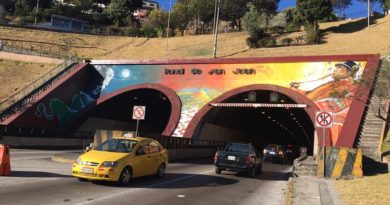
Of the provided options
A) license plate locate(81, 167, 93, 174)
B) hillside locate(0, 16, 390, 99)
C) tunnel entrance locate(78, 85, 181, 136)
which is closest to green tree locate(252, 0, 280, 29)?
hillside locate(0, 16, 390, 99)

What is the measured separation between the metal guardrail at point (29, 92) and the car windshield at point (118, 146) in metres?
27.5

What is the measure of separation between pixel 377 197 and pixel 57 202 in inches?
335

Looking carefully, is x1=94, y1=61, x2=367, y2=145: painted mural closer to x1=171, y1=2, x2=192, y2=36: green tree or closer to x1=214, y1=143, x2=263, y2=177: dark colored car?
x1=214, y1=143, x2=263, y2=177: dark colored car

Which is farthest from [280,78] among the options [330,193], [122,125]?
[330,193]

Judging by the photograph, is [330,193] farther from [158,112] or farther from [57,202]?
[158,112]

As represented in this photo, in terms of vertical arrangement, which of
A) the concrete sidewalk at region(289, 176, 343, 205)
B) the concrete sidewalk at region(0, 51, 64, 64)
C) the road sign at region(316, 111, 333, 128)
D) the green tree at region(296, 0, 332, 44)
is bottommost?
the concrete sidewalk at region(289, 176, 343, 205)

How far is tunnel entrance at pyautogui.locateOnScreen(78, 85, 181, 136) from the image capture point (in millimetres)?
42594

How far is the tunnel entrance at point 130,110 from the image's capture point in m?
42.6

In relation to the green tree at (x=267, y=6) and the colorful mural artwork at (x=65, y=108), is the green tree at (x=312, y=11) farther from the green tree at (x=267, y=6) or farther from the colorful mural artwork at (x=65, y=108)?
the colorful mural artwork at (x=65, y=108)

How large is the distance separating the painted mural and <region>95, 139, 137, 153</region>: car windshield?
68.2ft

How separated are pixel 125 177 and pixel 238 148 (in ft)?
27.4

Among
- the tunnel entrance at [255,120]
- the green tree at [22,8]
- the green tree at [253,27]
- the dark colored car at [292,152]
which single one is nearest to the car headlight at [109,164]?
the tunnel entrance at [255,120]

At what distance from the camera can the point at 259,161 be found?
77.2 feet

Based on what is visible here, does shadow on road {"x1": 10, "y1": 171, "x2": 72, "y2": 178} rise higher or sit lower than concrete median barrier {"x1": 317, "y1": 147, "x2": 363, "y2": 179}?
lower
